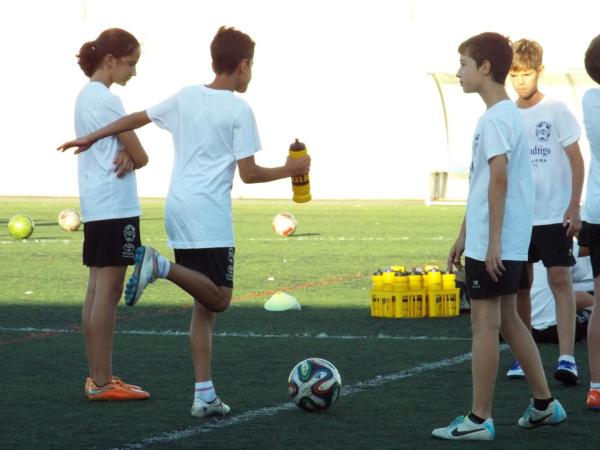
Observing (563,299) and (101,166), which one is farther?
(563,299)

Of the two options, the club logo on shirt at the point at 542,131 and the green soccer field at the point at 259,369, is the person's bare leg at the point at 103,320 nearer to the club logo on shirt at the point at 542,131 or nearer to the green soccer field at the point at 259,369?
the green soccer field at the point at 259,369

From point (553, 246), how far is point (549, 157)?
1.62 ft

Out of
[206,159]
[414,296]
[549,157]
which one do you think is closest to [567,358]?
[549,157]

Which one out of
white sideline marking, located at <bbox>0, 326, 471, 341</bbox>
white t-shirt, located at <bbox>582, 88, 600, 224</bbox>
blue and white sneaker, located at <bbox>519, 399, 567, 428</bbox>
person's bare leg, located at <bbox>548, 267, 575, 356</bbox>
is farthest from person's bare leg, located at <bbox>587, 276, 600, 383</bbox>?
white sideline marking, located at <bbox>0, 326, 471, 341</bbox>

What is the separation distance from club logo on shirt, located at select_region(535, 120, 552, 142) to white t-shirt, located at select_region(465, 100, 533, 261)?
155cm

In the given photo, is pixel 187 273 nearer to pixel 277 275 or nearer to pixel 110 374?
pixel 110 374

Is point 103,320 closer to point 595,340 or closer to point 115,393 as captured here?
point 115,393

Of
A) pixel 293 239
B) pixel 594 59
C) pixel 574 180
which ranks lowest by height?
pixel 293 239

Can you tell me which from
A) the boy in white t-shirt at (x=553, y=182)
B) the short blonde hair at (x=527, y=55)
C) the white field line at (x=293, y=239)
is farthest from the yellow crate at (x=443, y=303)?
the white field line at (x=293, y=239)

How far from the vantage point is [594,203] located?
6.60 metres

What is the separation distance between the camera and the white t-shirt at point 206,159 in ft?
20.4

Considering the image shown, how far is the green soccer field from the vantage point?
5863 millimetres

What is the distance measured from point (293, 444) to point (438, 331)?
4001 millimetres

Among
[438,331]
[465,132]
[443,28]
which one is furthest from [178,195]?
[443,28]
